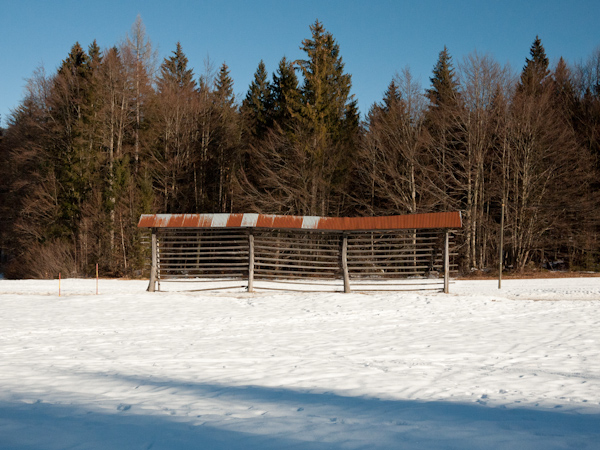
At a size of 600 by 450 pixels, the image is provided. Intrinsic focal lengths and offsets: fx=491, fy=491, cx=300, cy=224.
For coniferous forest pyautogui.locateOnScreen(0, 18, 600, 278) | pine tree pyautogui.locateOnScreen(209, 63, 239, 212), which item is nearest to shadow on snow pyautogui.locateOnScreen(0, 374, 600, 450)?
coniferous forest pyautogui.locateOnScreen(0, 18, 600, 278)

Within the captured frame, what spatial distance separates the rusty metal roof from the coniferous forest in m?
13.4

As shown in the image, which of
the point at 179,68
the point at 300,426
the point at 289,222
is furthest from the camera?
the point at 179,68

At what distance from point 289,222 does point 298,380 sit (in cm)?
1040

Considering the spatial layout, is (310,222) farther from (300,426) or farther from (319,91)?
(319,91)

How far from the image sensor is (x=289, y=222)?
637 inches

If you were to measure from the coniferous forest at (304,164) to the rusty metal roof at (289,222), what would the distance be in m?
13.4

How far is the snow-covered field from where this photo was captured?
161 inches

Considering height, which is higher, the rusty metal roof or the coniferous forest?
the coniferous forest

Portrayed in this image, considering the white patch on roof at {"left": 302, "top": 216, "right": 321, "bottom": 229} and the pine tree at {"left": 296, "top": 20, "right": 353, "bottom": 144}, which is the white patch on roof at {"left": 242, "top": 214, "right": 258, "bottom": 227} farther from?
the pine tree at {"left": 296, "top": 20, "right": 353, "bottom": 144}

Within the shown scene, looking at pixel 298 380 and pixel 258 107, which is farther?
pixel 258 107

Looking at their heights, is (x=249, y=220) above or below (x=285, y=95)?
below

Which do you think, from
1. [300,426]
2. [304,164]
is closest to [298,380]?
[300,426]

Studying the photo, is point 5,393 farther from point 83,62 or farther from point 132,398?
point 83,62

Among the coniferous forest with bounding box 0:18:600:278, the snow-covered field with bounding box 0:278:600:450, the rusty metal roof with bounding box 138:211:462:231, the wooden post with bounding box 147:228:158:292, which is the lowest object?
the snow-covered field with bounding box 0:278:600:450
